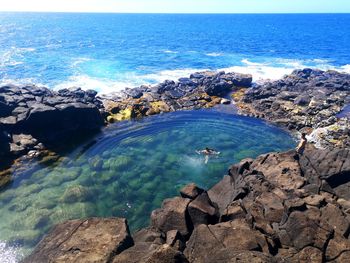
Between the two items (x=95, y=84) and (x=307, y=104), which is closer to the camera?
(x=307, y=104)

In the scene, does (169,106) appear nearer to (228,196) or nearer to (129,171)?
(129,171)

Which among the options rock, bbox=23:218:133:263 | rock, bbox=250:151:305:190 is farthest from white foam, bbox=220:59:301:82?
rock, bbox=23:218:133:263

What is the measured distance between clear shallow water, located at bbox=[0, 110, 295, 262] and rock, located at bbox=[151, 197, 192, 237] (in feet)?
15.9

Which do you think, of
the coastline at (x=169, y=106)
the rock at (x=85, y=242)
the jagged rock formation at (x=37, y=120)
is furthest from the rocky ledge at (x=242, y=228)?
the jagged rock formation at (x=37, y=120)

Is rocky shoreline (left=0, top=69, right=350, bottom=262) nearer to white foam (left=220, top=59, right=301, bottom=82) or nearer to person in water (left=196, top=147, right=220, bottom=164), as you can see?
person in water (left=196, top=147, right=220, bottom=164)

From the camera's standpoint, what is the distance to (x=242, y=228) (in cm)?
2036

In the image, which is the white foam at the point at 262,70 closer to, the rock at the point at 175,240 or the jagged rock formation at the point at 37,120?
the jagged rock formation at the point at 37,120

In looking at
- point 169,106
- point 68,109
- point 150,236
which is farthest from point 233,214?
point 169,106

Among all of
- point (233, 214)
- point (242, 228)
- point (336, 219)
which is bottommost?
point (233, 214)

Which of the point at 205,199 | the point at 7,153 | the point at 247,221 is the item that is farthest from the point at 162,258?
the point at 7,153

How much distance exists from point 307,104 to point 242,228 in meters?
41.2

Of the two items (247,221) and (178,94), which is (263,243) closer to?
(247,221)

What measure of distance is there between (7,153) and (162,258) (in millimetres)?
30632

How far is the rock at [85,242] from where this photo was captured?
17395 millimetres
